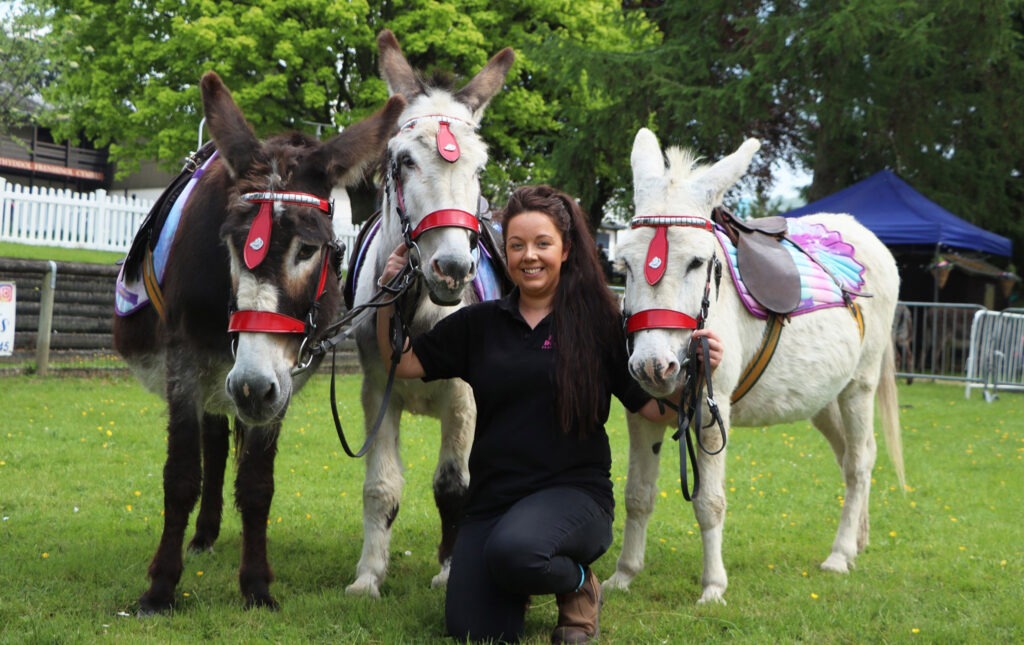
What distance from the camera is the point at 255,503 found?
392cm

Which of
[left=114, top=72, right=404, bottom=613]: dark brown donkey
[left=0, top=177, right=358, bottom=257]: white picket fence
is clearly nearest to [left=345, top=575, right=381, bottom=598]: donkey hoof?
[left=114, top=72, right=404, bottom=613]: dark brown donkey

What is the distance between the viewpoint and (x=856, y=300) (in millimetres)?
5445

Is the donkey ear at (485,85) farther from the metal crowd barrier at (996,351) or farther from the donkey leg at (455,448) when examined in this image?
the metal crowd barrier at (996,351)

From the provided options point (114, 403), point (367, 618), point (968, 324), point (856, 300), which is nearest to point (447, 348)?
point (367, 618)

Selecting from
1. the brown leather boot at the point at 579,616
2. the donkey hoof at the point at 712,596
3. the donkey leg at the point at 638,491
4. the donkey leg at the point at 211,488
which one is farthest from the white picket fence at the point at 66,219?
the brown leather boot at the point at 579,616

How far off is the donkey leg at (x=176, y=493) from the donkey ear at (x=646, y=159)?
215 centimetres

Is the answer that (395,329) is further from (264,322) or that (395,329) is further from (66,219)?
(66,219)

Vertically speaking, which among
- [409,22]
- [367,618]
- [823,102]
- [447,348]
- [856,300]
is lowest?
[367,618]

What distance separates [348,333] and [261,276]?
0.67m

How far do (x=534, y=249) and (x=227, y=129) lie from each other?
1263 millimetres

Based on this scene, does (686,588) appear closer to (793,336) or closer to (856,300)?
(793,336)

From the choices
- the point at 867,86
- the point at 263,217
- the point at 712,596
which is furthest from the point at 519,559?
the point at 867,86

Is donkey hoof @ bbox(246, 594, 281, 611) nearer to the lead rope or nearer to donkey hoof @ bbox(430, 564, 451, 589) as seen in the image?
donkey hoof @ bbox(430, 564, 451, 589)

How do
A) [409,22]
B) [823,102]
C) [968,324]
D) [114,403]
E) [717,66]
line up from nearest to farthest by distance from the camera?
1. [114,403]
2. [968,324]
3. [823,102]
4. [717,66]
5. [409,22]
